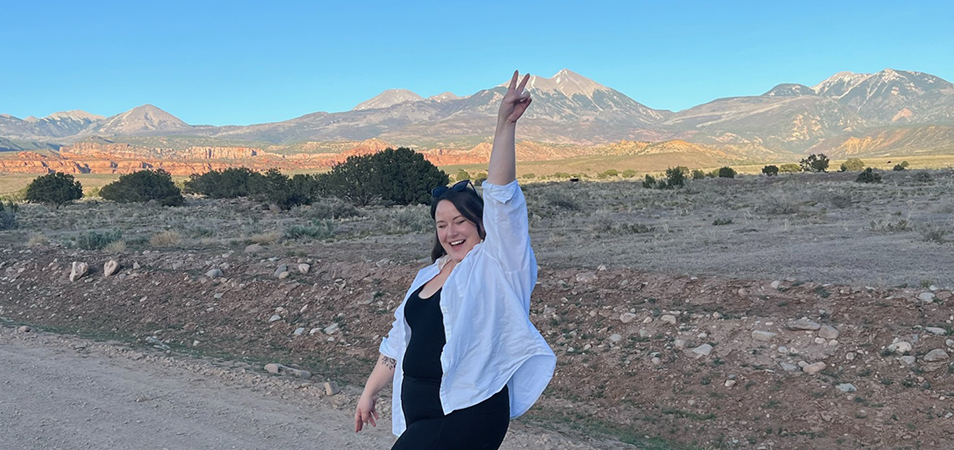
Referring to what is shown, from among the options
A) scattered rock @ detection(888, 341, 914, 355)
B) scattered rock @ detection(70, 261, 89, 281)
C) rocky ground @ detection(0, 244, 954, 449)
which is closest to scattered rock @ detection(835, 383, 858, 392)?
rocky ground @ detection(0, 244, 954, 449)

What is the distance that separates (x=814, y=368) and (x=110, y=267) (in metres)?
11.6

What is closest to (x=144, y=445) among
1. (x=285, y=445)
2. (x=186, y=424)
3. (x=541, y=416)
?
(x=186, y=424)

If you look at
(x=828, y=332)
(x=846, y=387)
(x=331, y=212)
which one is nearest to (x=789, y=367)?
(x=846, y=387)

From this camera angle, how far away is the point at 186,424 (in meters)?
6.08

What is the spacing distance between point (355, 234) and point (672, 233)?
8766 mm

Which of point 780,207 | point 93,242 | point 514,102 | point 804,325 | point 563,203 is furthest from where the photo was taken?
point 563,203

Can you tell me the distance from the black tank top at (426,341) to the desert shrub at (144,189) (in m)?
46.5

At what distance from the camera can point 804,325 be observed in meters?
7.28

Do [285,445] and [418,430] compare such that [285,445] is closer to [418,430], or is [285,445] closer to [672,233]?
[418,430]

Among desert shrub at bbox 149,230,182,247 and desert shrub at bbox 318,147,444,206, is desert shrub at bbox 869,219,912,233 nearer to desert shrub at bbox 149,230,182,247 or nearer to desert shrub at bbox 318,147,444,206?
desert shrub at bbox 149,230,182,247

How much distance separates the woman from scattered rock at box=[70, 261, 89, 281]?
12245 mm

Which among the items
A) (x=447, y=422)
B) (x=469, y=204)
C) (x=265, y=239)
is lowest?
(x=265, y=239)

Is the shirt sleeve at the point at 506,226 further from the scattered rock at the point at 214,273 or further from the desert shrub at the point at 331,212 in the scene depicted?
the desert shrub at the point at 331,212

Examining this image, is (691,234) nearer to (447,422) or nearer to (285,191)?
(447,422)
